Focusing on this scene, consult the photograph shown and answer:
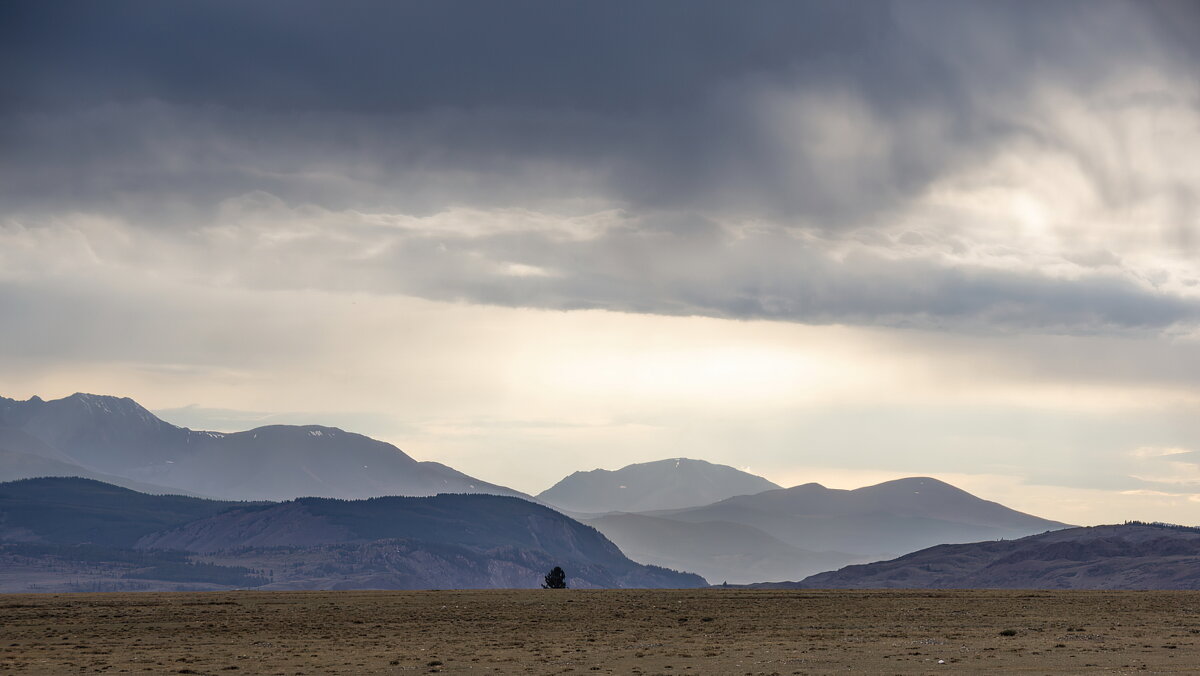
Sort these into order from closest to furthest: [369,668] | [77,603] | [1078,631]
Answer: [369,668], [1078,631], [77,603]

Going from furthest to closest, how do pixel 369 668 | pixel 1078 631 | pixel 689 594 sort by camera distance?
pixel 689 594 < pixel 1078 631 < pixel 369 668

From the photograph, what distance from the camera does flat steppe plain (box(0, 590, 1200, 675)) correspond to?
6762 cm

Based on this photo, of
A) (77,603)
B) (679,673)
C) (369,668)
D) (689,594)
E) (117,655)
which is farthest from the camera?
(689,594)

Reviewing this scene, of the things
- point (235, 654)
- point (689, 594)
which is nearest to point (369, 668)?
point (235, 654)

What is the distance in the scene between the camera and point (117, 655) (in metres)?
76.5

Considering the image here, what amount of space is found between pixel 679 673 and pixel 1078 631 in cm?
3518

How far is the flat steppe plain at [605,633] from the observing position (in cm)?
6762

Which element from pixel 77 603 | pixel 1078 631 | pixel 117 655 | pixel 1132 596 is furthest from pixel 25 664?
pixel 1132 596

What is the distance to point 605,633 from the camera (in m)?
88.4

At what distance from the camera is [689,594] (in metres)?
132

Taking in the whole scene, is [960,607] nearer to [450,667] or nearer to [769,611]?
[769,611]

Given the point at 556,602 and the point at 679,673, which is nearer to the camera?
the point at 679,673

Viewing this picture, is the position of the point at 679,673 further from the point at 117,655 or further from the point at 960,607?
the point at 960,607

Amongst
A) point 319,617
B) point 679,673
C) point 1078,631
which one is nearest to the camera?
point 679,673
